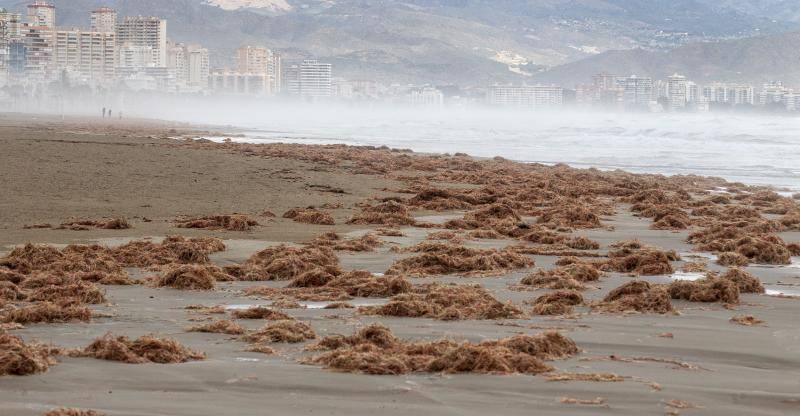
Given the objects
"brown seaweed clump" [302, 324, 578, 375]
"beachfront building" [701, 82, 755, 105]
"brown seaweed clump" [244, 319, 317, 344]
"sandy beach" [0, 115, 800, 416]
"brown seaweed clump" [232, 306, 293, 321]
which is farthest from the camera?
"beachfront building" [701, 82, 755, 105]

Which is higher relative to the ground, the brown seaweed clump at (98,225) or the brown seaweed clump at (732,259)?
the brown seaweed clump at (98,225)

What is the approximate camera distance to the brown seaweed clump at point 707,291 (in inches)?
364

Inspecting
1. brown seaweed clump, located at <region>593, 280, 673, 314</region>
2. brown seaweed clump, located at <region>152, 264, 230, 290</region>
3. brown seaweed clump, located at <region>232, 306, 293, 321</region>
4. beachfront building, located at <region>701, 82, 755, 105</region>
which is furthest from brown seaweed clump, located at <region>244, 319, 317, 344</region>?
beachfront building, located at <region>701, 82, 755, 105</region>

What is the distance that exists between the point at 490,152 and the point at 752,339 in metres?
39.0

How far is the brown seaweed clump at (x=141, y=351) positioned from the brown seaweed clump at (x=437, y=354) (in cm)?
73

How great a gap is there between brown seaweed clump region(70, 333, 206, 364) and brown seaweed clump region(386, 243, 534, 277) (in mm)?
4248

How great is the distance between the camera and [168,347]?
6.55 metres

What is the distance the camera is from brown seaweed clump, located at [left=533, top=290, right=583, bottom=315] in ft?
28.2

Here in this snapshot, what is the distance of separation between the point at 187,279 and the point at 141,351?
10.1ft

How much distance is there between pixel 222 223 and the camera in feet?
47.0

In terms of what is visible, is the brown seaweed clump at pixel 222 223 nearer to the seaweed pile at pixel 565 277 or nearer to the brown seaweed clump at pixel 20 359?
the seaweed pile at pixel 565 277

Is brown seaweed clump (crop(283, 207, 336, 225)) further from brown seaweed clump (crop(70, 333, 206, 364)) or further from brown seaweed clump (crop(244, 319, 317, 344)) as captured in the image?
brown seaweed clump (crop(70, 333, 206, 364))

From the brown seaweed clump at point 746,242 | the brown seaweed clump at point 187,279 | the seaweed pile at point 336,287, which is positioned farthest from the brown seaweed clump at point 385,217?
the brown seaweed clump at point 187,279

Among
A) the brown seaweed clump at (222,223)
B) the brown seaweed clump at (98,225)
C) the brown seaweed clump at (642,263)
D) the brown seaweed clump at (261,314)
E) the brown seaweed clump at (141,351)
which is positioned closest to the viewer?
the brown seaweed clump at (141,351)
